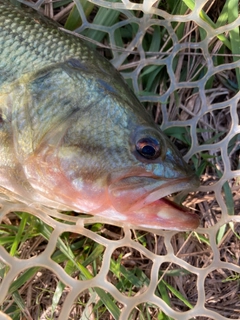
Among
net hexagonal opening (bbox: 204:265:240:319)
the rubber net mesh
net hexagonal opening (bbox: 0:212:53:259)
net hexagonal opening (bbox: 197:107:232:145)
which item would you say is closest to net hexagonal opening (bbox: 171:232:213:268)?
the rubber net mesh

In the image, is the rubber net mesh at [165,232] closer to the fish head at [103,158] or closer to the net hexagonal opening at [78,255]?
the net hexagonal opening at [78,255]

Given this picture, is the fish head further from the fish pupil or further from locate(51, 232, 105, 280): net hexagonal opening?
locate(51, 232, 105, 280): net hexagonal opening

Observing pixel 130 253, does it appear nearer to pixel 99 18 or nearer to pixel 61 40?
pixel 61 40

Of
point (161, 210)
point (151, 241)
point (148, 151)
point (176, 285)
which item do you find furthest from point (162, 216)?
point (176, 285)

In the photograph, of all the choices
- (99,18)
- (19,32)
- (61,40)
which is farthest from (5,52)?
(99,18)

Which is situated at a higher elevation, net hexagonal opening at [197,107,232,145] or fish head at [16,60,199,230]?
fish head at [16,60,199,230]

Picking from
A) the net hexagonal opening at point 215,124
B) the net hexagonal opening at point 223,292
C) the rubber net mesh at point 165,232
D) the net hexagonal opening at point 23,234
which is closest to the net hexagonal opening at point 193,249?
the rubber net mesh at point 165,232
